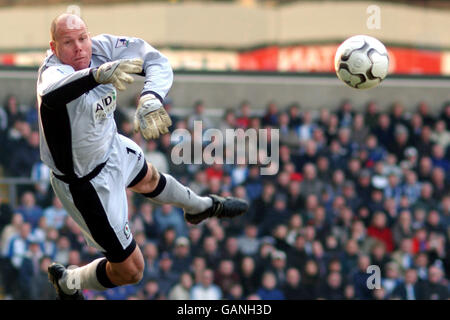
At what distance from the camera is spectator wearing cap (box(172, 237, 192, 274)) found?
1240 cm

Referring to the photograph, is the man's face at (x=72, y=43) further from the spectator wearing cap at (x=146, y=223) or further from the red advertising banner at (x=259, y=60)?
the red advertising banner at (x=259, y=60)

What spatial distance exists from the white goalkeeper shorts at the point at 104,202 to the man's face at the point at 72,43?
2.85 ft

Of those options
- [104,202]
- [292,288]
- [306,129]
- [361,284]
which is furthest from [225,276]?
[104,202]

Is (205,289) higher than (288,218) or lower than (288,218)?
lower

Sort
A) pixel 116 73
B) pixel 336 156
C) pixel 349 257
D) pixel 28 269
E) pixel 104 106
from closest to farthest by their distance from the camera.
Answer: pixel 116 73
pixel 104 106
pixel 28 269
pixel 349 257
pixel 336 156

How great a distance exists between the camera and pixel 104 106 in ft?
23.1

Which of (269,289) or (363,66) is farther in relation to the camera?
(269,289)

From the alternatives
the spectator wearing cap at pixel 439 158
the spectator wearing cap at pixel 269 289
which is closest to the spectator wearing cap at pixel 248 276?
the spectator wearing cap at pixel 269 289

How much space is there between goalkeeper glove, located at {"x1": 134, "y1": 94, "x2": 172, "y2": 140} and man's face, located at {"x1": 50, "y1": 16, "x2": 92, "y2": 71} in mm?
693

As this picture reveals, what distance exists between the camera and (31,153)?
1373cm

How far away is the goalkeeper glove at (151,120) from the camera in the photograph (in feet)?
20.9

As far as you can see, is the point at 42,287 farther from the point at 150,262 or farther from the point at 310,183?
the point at 310,183

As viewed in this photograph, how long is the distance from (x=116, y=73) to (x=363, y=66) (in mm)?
2675

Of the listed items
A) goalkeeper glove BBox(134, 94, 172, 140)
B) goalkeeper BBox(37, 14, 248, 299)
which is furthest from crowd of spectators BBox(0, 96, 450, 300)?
goalkeeper glove BBox(134, 94, 172, 140)
